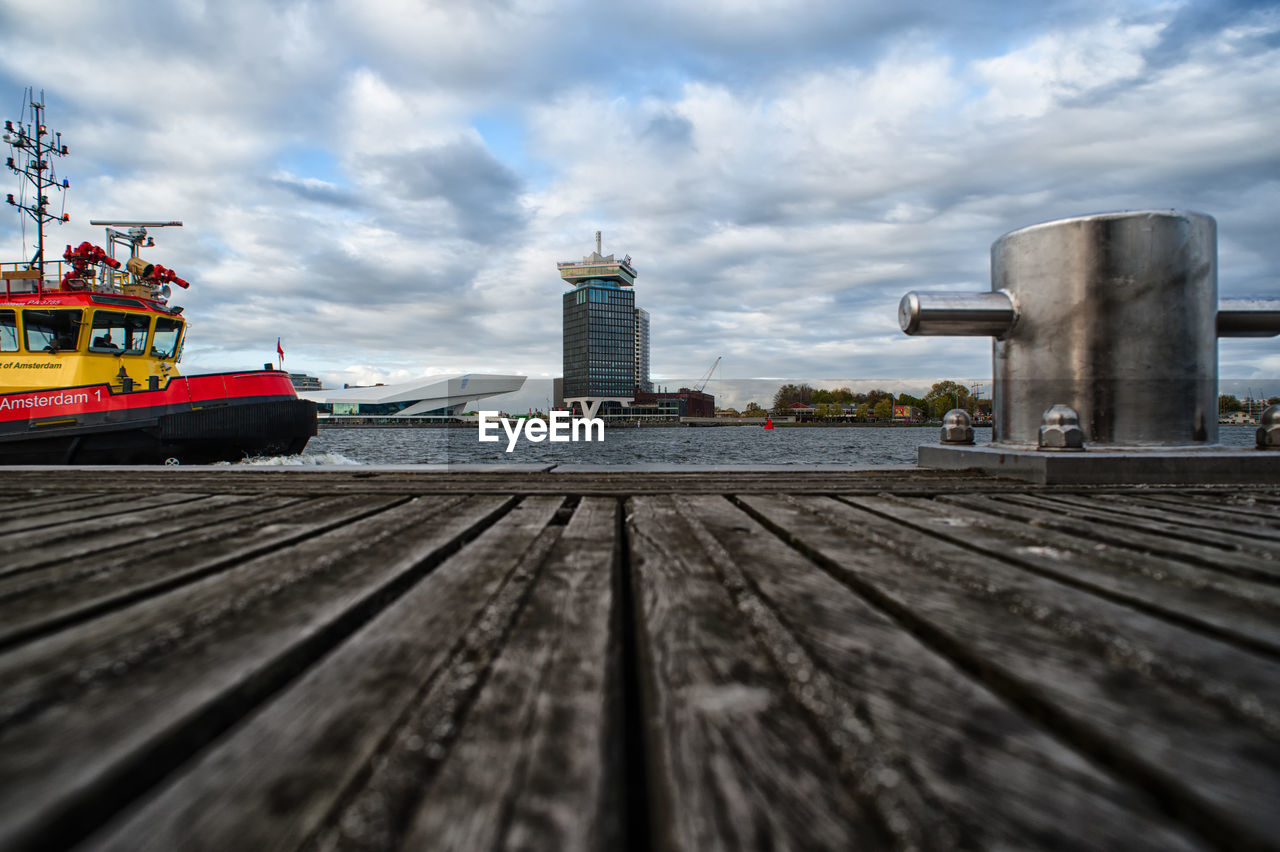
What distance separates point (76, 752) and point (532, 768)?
1.64 ft

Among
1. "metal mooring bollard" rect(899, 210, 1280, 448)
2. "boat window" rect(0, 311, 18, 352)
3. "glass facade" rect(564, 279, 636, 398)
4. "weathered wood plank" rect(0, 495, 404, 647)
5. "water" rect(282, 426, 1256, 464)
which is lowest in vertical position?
"water" rect(282, 426, 1256, 464)

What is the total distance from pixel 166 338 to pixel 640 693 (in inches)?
624

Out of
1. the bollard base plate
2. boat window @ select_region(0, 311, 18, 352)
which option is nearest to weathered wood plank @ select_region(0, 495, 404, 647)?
the bollard base plate

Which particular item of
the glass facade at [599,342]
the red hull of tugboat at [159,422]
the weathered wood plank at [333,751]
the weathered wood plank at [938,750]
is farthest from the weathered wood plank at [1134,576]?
the glass facade at [599,342]

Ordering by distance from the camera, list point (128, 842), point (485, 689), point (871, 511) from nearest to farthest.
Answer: point (128, 842), point (485, 689), point (871, 511)

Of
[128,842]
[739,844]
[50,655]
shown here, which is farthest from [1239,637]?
[50,655]

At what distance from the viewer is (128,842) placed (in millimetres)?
510

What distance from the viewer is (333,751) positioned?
645 millimetres

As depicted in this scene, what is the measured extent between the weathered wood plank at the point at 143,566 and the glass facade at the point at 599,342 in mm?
111729

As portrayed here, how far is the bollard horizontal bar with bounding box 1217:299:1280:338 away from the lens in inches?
145

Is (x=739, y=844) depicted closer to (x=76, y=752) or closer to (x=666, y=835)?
(x=666, y=835)

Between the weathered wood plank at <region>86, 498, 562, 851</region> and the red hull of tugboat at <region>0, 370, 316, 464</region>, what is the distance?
44.0 ft

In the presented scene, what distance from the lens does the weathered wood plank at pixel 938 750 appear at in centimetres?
53
